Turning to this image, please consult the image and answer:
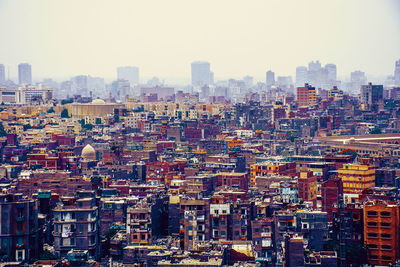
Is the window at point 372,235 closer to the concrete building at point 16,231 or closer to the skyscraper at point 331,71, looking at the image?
the concrete building at point 16,231

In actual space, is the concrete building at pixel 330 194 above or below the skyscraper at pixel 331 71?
below

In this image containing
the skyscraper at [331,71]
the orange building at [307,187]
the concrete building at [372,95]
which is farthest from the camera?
the skyscraper at [331,71]

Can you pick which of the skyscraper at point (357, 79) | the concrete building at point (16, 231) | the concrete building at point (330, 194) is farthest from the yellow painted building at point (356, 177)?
the skyscraper at point (357, 79)

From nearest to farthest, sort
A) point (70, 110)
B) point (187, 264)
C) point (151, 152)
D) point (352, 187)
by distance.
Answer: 1. point (187, 264)
2. point (352, 187)
3. point (151, 152)
4. point (70, 110)

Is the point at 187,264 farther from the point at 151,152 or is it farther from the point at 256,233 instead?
the point at 151,152

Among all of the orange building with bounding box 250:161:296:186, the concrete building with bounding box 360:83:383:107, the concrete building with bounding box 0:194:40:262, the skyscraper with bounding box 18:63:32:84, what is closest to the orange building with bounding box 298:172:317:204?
the orange building with bounding box 250:161:296:186

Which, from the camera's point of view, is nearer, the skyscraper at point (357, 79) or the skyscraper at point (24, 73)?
the skyscraper at point (357, 79)

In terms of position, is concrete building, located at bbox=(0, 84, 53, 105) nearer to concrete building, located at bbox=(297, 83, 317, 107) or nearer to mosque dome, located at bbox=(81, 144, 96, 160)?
concrete building, located at bbox=(297, 83, 317, 107)

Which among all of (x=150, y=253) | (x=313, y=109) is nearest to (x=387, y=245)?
(x=150, y=253)
